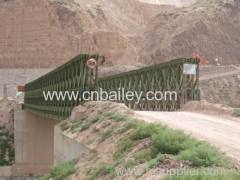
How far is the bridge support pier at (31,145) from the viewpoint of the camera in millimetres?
32906

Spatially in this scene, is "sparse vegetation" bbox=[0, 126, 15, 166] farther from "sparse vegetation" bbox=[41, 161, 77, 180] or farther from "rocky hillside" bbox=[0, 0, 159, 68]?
"sparse vegetation" bbox=[41, 161, 77, 180]

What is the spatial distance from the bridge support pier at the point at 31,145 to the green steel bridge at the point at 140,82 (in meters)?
8.48

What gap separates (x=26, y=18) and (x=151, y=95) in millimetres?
42549

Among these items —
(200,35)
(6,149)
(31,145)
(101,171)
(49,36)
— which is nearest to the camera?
(101,171)

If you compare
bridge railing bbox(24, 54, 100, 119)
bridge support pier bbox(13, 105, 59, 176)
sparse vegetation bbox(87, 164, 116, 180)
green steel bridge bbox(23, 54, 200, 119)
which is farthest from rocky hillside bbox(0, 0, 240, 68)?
sparse vegetation bbox(87, 164, 116, 180)

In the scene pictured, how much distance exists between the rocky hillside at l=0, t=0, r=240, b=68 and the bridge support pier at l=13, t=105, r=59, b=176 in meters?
25.1

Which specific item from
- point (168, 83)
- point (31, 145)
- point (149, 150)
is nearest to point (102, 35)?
point (31, 145)

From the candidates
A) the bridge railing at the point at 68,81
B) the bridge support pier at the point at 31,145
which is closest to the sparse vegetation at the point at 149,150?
the bridge railing at the point at 68,81

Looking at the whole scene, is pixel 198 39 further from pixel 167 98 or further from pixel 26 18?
pixel 167 98

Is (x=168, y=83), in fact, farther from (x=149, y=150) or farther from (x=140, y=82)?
(x=149, y=150)

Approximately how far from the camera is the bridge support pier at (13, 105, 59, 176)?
32.9 metres

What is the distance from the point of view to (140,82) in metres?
22.7

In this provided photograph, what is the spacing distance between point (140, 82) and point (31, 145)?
12809 mm

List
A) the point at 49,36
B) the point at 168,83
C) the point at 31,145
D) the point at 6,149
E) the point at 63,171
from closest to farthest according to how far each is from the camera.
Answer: the point at 63,171, the point at 168,83, the point at 31,145, the point at 6,149, the point at 49,36
